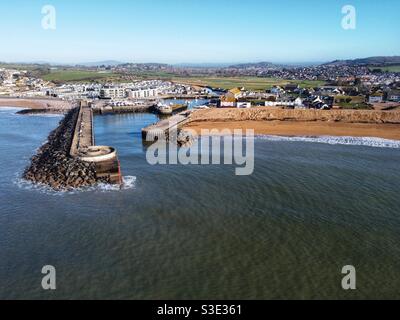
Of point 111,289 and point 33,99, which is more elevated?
point 33,99

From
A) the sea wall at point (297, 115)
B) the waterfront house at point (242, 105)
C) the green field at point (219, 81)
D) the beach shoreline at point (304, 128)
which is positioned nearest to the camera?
the beach shoreline at point (304, 128)

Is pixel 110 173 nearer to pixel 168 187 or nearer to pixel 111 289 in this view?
pixel 168 187

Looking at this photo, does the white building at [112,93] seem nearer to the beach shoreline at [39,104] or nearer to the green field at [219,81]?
the beach shoreline at [39,104]

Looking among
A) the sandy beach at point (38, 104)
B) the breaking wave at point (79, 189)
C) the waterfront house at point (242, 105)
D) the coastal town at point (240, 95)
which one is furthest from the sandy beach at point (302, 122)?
the sandy beach at point (38, 104)

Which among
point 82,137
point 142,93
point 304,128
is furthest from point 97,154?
point 142,93

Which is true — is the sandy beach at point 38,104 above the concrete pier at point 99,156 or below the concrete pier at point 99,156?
above
